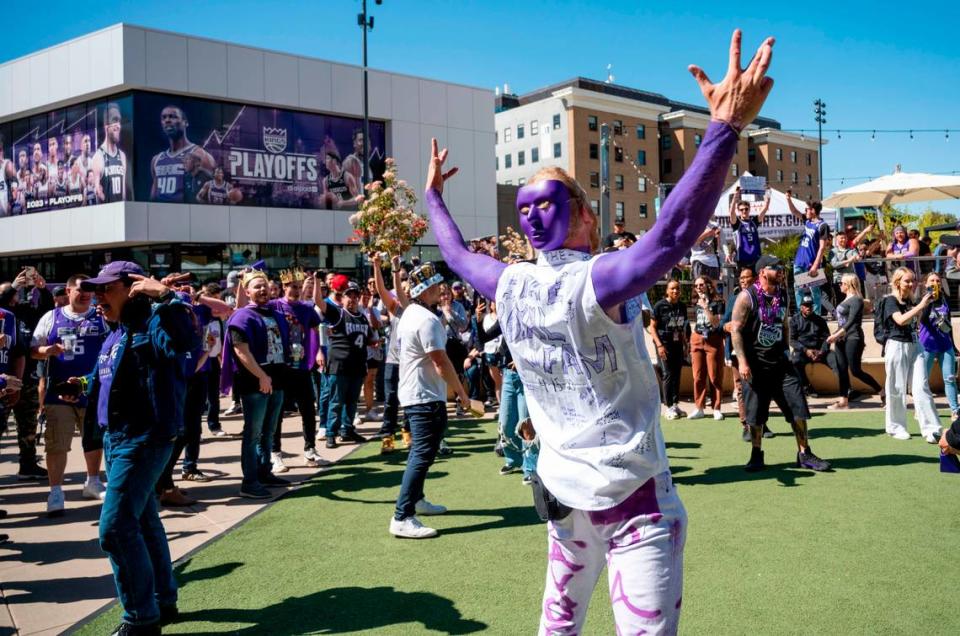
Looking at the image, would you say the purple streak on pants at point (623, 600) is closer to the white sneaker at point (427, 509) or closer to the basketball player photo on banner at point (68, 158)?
the white sneaker at point (427, 509)

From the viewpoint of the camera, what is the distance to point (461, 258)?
9.09ft

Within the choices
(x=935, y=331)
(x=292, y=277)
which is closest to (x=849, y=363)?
(x=935, y=331)

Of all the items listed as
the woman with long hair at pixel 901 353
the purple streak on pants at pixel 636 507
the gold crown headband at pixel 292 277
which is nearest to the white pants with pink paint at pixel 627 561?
the purple streak on pants at pixel 636 507

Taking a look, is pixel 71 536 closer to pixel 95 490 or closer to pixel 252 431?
pixel 95 490

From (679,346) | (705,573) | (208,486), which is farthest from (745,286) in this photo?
(208,486)

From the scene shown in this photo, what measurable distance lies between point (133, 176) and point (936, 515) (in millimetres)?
32675

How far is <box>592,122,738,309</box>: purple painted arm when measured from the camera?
2.00m

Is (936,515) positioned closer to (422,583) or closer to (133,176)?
(422,583)

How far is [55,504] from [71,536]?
756 mm

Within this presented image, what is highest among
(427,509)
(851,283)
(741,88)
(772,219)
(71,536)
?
(772,219)

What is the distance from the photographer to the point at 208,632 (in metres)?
4.07

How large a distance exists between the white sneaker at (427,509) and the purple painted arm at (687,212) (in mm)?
4533

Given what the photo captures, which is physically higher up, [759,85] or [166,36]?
[166,36]

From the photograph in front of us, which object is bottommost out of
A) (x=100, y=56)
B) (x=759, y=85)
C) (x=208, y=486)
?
(x=208, y=486)
